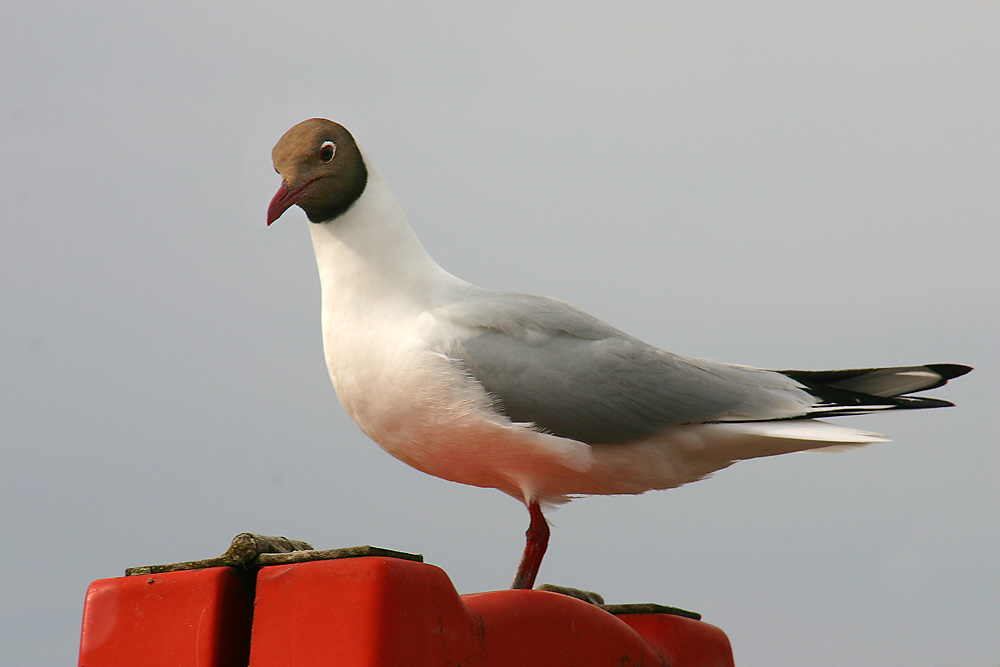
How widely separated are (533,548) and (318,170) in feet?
6.84

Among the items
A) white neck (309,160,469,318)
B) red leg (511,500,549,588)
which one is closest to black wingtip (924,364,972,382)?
red leg (511,500,549,588)

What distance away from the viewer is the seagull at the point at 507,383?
14.2 ft

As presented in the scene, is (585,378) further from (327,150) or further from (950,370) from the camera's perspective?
(950,370)

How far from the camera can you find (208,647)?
297cm

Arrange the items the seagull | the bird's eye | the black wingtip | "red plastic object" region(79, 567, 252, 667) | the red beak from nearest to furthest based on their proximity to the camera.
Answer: "red plastic object" region(79, 567, 252, 667)
the seagull
the red beak
the bird's eye
the black wingtip

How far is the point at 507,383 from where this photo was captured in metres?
4.38

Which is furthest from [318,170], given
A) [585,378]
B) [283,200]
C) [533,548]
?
[533,548]

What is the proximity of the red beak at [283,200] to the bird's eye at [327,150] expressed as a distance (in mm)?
156

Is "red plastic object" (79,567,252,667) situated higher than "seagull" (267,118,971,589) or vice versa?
"seagull" (267,118,971,589)

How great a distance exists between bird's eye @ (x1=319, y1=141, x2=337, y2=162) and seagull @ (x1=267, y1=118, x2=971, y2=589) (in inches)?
0.4

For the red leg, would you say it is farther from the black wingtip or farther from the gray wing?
the black wingtip

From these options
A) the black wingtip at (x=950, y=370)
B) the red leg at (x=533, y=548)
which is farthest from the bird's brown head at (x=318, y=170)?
the black wingtip at (x=950, y=370)

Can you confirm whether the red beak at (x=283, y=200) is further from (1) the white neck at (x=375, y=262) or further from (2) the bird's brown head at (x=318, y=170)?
(1) the white neck at (x=375, y=262)

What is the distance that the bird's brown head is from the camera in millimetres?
4656
